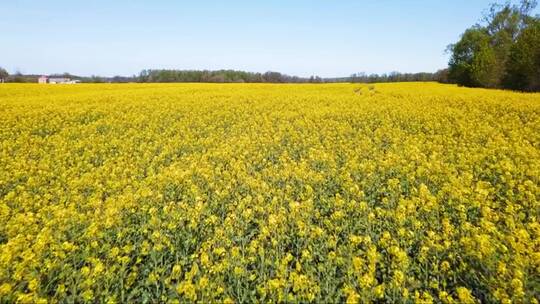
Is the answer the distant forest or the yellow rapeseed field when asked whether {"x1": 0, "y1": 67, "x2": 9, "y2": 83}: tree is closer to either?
the distant forest

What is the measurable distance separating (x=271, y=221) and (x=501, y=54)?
167ft

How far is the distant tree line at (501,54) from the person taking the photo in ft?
108

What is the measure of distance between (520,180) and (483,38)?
2028 inches

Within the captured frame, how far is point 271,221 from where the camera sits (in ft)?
13.0

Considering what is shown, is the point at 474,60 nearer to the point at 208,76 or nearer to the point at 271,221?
the point at 271,221

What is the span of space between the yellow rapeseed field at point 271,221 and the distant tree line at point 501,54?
98.3 feet

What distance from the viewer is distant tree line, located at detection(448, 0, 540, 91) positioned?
3281 cm

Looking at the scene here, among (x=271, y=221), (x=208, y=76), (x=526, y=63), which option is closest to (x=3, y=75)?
(x=208, y=76)

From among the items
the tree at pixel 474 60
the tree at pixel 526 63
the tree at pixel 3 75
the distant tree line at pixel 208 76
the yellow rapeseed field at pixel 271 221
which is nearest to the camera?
the yellow rapeseed field at pixel 271 221

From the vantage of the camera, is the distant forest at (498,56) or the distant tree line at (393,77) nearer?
the distant forest at (498,56)

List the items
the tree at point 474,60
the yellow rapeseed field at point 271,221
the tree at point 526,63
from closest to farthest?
the yellow rapeseed field at point 271,221
the tree at point 526,63
the tree at point 474,60

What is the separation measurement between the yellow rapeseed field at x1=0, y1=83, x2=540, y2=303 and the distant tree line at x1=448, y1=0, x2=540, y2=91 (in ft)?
98.3

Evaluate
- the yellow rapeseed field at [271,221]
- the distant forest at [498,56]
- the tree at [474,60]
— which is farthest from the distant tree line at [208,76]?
the yellow rapeseed field at [271,221]

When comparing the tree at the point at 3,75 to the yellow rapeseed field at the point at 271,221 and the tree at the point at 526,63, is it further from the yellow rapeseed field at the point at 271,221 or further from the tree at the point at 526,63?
the tree at the point at 526,63
